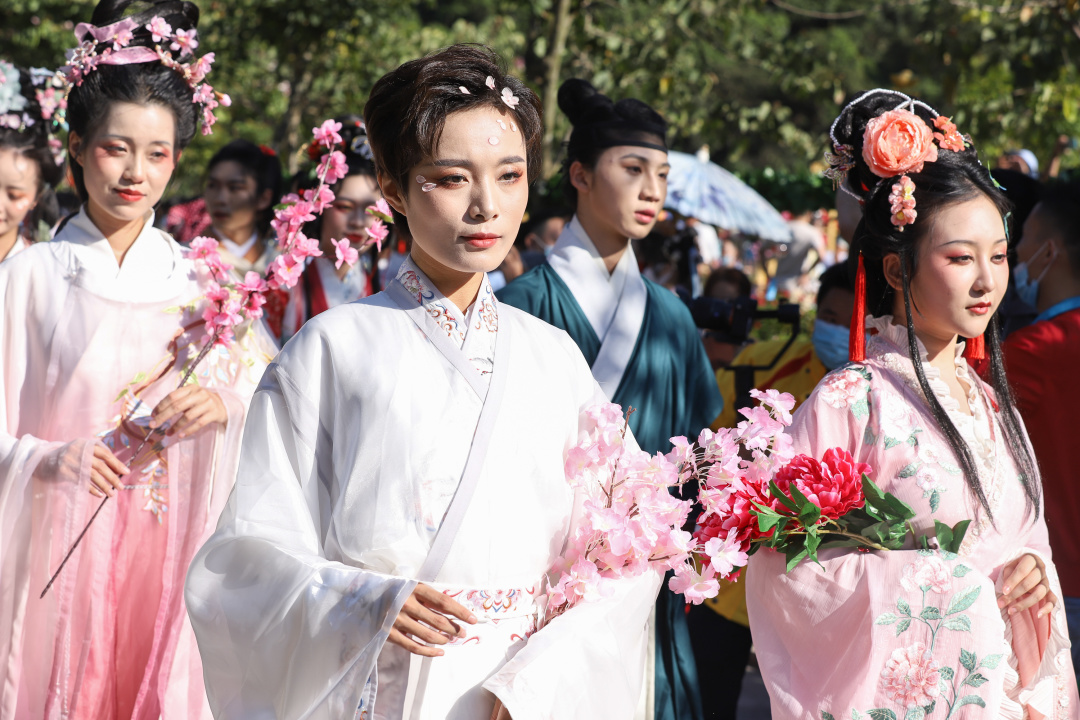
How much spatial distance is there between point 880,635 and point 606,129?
189 centimetres

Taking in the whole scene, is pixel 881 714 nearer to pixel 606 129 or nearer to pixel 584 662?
pixel 584 662

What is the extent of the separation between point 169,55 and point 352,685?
7.03 ft

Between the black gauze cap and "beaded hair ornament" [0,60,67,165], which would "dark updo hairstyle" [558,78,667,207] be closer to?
the black gauze cap

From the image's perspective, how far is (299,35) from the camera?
400 inches

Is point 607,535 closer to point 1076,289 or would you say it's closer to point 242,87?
point 1076,289

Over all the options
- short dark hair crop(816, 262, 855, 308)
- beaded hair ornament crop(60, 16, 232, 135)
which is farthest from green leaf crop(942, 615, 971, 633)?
beaded hair ornament crop(60, 16, 232, 135)

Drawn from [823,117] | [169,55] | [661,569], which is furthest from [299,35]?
[823,117]

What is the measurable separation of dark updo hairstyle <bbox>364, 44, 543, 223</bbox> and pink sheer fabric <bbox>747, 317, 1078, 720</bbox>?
1.06 metres

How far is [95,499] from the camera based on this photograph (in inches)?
120

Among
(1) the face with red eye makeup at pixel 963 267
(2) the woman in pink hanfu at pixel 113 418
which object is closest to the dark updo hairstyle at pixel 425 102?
(1) the face with red eye makeup at pixel 963 267

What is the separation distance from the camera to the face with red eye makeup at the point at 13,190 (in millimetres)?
3873

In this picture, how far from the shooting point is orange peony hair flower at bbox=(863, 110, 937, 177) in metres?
2.67

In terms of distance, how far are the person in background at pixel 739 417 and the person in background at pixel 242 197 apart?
245cm

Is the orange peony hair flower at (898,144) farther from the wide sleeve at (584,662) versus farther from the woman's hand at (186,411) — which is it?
the woman's hand at (186,411)
